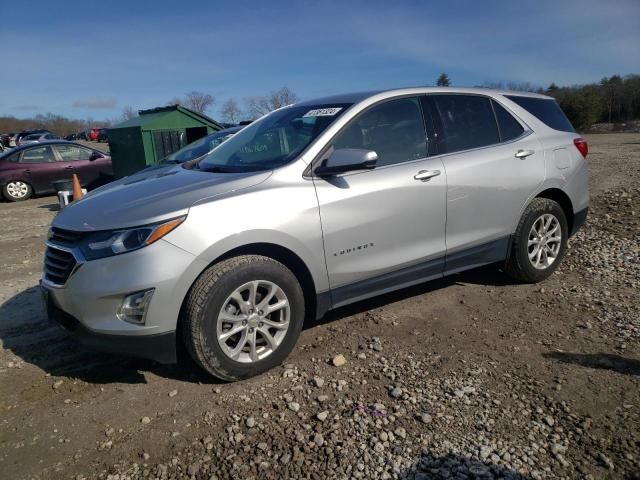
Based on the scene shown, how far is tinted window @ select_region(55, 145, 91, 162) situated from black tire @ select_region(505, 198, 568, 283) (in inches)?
469

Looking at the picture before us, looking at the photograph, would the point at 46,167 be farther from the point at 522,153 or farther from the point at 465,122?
the point at 522,153

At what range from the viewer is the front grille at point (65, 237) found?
2985mm

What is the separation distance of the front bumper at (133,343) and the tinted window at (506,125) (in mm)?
3265

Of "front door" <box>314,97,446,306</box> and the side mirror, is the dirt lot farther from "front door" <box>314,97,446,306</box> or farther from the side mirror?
the side mirror

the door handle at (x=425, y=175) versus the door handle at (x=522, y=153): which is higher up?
the door handle at (x=522, y=153)

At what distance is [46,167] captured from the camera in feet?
41.7

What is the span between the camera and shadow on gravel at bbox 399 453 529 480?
2.27 metres

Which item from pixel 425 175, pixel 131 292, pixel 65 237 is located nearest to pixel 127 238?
pixel 131 292

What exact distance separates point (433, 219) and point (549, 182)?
142 cm

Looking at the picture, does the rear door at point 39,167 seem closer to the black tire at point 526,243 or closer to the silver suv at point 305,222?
the silver suv at point 305,222

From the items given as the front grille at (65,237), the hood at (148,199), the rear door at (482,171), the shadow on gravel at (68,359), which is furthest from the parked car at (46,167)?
the rear door at (482,171)

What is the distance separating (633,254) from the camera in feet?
17.3

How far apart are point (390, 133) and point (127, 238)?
2.07 m

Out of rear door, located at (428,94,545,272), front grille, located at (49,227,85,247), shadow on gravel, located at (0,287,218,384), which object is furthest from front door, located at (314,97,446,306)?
front grille, located at (49,227,85,247)
